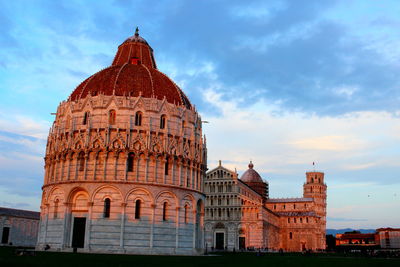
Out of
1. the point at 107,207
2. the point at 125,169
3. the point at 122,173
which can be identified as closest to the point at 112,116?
the point at 125,169

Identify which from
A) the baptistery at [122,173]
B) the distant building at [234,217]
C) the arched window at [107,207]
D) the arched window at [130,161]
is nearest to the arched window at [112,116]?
the baptistery at [122,173]

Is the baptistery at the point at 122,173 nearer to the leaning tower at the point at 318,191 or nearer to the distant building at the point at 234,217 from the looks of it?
the distant building at the point at 234,217

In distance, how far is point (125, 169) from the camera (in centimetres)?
4547

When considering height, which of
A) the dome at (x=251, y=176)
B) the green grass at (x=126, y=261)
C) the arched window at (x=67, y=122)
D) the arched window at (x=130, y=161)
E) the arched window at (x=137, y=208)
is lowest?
the green grass at (x=126, y=261)

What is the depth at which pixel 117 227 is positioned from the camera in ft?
146

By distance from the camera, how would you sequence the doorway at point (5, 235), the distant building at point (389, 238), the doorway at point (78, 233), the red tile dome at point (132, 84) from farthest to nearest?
1. the distant building at point (389, 238)
2. the doorway at point (5, 235)
3. the red tile dome at point (132, 84)
4. the doorway at point (78, 233)

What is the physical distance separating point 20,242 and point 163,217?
55.0m

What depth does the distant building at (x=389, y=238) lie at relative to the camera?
141137 mm

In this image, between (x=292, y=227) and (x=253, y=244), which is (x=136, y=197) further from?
(x=292, y=227)

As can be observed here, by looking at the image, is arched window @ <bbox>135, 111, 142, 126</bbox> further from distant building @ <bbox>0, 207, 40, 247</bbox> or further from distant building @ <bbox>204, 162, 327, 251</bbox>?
distant building @ <bbox>204, 162, 327, 251</bbox>

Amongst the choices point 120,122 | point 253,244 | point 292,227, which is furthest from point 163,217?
point 292,227

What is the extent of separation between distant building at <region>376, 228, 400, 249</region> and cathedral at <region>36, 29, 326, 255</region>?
366 ft

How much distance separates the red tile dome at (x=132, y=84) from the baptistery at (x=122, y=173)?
148 millimetres

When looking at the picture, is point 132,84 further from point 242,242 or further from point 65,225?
point 242,242
